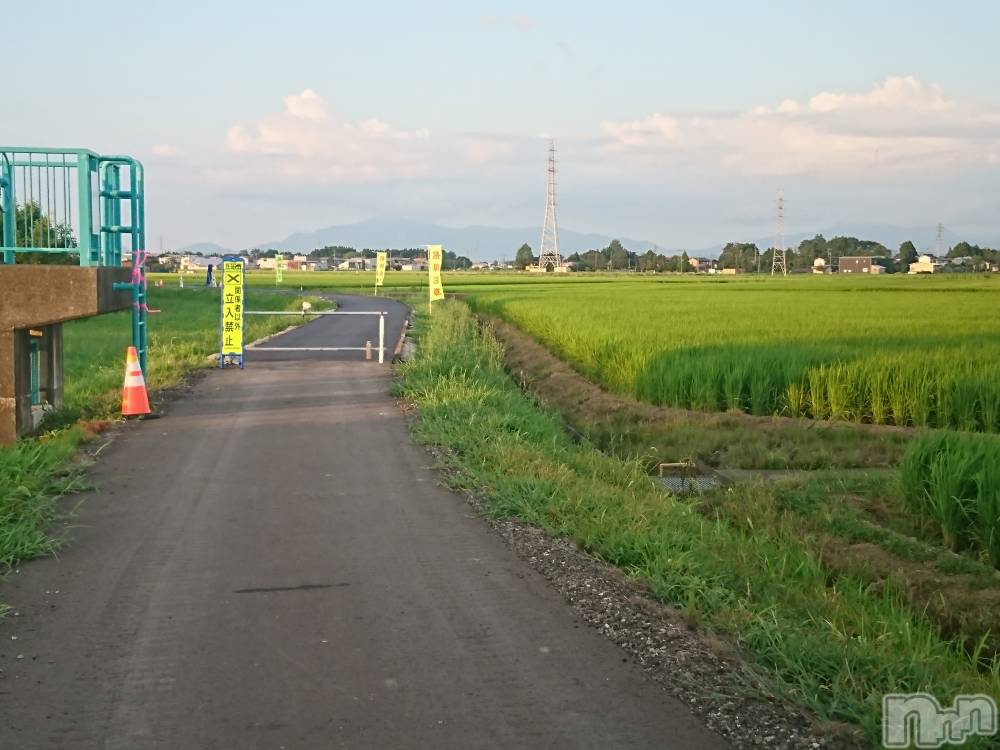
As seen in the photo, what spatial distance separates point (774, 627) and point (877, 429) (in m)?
10.0

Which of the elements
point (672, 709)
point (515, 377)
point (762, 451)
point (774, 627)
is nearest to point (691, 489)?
point (762, 451)

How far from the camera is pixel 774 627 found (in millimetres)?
5465

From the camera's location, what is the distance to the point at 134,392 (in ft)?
42.0

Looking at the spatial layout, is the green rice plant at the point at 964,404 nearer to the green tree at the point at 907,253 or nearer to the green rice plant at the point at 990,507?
the green rice plant at the point at 990,507

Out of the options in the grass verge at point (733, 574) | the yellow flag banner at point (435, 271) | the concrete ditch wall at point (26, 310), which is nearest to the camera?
the grass verge at point (733, 574)

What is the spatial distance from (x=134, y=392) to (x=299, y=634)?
8.03 meters

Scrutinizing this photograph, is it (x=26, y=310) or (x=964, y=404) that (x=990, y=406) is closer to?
(x=964, y=404)

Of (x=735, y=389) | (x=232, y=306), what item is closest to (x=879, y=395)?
(x=735, y=389)

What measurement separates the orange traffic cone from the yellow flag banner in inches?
645

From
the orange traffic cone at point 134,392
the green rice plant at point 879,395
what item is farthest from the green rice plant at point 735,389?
the orange traffic cone at point 134,392

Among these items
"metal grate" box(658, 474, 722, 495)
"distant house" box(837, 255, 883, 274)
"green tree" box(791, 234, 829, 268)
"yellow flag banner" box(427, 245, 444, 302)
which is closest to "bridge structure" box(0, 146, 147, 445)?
"metal grate" box(658, 474, 722, 495)

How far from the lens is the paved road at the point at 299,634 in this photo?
4500 millimetres

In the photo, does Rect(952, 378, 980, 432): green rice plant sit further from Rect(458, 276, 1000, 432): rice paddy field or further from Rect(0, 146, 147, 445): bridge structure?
Rect(0, 146, 147, 445): bridge structure

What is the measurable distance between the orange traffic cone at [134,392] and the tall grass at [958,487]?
340 inches
